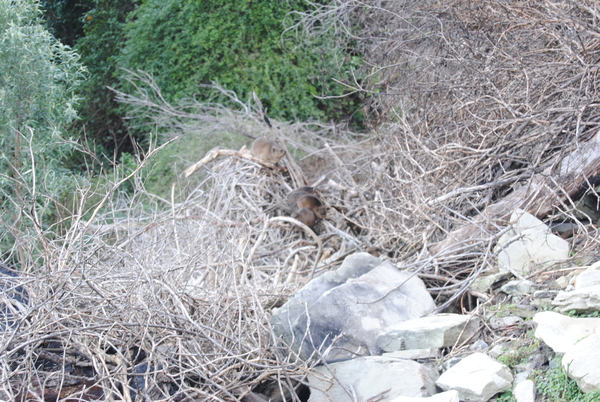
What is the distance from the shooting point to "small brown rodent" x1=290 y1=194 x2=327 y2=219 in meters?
5.72

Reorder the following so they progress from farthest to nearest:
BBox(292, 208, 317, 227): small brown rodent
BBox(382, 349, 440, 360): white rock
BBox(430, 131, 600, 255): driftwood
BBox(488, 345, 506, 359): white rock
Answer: BBox(292, 208, 317, 227): small brown rodent, BBox(430, 131, 600, 255): driftwood, BBox(382, 349, 440, 360): white rock, BBox(488, 345, 506, 359): white rock

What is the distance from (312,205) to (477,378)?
315 cm

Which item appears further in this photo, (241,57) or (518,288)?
(241,57)

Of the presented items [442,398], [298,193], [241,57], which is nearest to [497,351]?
[442,398]

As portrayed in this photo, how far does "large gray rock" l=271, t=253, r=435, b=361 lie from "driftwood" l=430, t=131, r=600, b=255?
1.92 ft

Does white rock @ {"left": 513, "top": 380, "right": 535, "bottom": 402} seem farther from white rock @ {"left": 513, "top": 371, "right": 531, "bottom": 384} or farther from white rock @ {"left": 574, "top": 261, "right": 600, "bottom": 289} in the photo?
white rock @ {"left": 574, "top": 261, "right": 600, "bottom": 289}

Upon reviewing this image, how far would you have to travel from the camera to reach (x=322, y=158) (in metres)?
7.59

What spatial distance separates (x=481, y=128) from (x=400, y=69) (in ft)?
4.51

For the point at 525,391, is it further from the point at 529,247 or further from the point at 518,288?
the point at 529,247

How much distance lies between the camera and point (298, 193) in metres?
5.85

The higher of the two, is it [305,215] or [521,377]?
[521,377]

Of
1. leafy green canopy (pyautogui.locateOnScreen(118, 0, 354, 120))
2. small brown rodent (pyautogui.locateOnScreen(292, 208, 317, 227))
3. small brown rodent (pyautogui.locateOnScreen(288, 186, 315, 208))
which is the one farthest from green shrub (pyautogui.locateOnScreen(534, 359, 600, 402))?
leafy green canopy (pyautogui.locateOnScreen(118, 0, 354, 120))

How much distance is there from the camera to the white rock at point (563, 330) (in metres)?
2.78

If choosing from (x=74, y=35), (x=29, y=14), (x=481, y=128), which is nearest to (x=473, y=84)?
(x=481, y=128)
